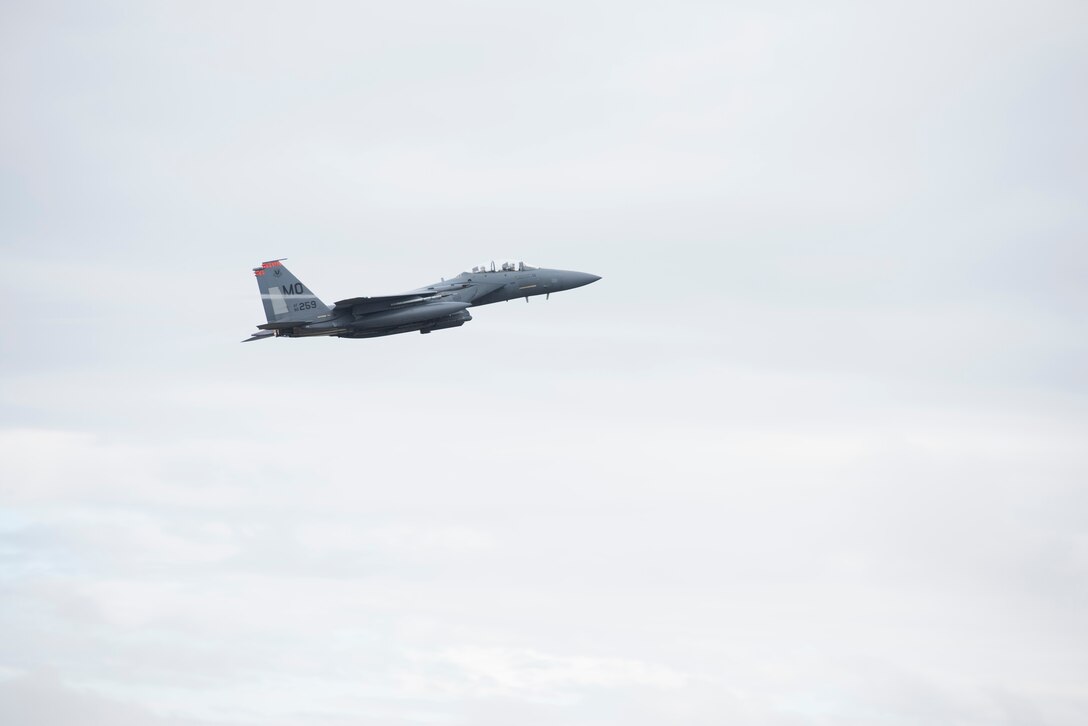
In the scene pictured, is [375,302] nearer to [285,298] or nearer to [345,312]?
[345,312]

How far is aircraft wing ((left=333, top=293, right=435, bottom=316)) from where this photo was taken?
3672 inches

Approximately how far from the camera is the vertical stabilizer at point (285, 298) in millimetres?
93688

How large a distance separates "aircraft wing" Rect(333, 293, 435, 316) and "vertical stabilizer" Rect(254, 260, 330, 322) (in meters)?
1.41

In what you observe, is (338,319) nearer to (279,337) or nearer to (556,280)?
(279,337)

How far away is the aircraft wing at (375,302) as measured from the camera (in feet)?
306

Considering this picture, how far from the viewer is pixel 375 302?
9369cm

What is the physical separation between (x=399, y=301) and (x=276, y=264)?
302 inches

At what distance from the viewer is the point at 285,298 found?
9394cm

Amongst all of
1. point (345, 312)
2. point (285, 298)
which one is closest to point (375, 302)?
point (345, 312)

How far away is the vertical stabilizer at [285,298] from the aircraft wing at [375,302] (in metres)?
1.41

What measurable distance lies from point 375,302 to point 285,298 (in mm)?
5341

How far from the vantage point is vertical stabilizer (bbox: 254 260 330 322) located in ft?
307

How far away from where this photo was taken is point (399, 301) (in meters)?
94.2

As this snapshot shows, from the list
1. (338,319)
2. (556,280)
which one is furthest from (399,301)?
(556,280)
